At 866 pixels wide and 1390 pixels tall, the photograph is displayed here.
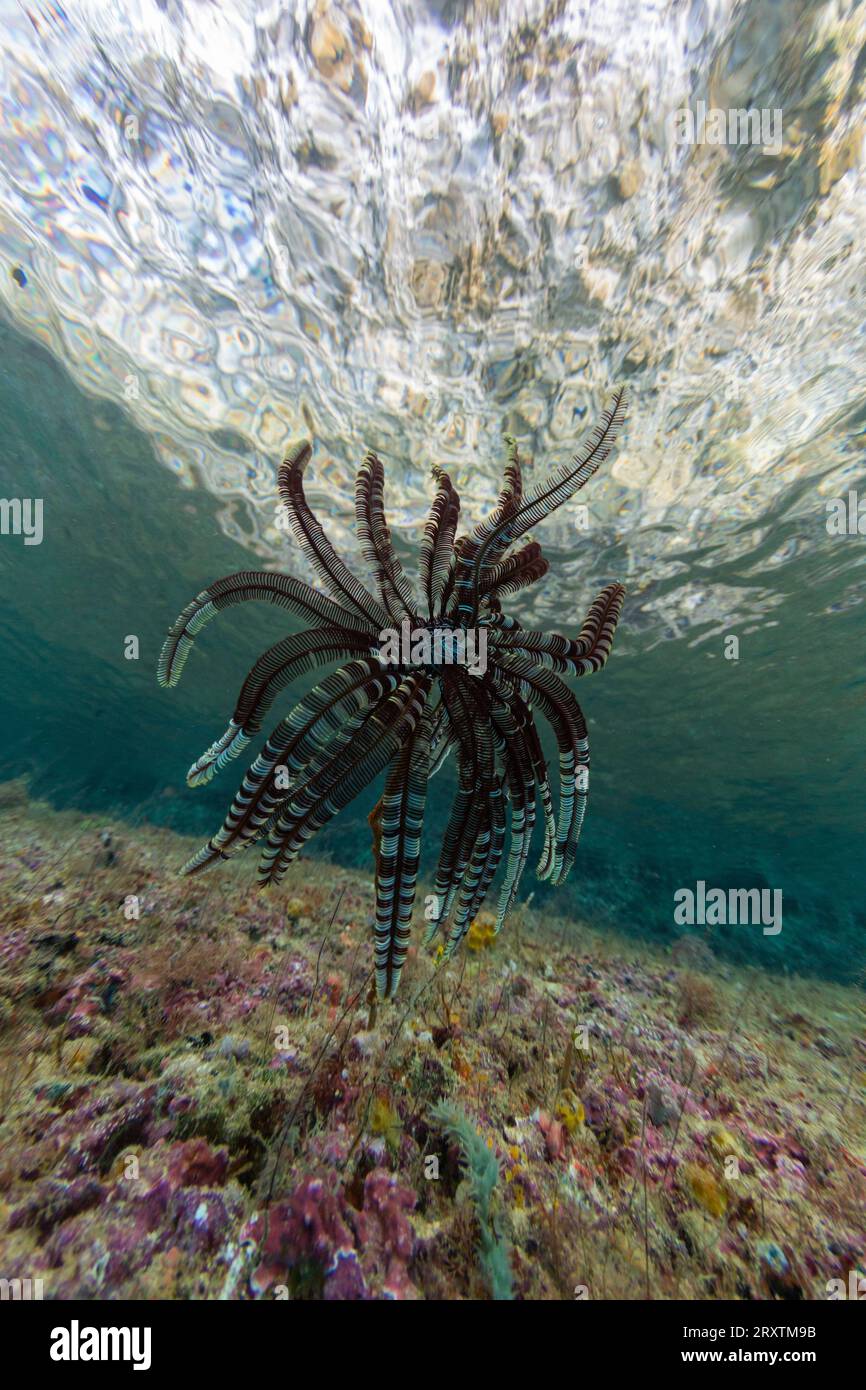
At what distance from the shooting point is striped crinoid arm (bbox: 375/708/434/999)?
317cm

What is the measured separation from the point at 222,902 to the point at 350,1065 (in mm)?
4343

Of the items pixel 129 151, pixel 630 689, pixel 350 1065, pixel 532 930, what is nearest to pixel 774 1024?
pixel 532 930

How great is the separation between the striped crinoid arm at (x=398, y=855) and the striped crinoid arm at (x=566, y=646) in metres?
0.97

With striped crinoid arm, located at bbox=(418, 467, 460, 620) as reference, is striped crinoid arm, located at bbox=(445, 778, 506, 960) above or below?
below

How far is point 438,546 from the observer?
4008 mm

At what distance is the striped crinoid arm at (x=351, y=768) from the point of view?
322 centimetres

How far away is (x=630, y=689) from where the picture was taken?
20.2 m

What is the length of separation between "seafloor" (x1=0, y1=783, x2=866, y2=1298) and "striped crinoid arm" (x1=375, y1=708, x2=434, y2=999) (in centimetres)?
116

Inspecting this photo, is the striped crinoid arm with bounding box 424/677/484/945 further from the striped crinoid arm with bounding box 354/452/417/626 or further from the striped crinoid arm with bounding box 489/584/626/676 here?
the striped crinoid arm with bounding box 354/452/417/626
